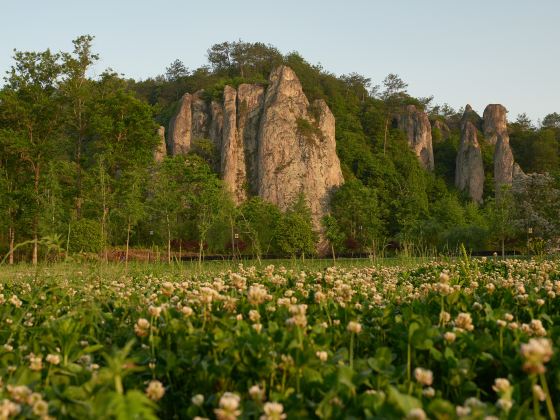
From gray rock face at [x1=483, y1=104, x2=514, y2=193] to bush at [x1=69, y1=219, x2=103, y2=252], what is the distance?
196ft

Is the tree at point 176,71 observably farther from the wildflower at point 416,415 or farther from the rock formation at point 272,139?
the wildflower at point 416,415

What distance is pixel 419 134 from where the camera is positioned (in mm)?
91000

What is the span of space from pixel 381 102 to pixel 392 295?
320ft

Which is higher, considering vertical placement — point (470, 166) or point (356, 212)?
point (470, 166)

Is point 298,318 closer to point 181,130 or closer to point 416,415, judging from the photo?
point 416,415

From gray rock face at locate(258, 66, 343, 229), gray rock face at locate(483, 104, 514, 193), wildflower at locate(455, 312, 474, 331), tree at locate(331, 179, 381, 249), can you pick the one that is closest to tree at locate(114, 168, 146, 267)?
tree at locate(331, 179, 381, 249)

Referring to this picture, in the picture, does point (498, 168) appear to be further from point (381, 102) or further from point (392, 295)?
point (392, 295)

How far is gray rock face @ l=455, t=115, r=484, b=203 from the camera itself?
82.6 m

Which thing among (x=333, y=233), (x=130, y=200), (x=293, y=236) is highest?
(x=130, y=200)

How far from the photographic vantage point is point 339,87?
101 metres

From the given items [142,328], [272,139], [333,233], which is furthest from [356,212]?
[142,328]

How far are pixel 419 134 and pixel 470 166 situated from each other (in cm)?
1121

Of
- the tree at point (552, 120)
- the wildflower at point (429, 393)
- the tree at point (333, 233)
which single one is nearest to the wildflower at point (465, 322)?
the wildflower at point (429, 393)

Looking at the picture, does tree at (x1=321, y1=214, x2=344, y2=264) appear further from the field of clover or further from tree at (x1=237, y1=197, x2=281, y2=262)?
the field of clover
